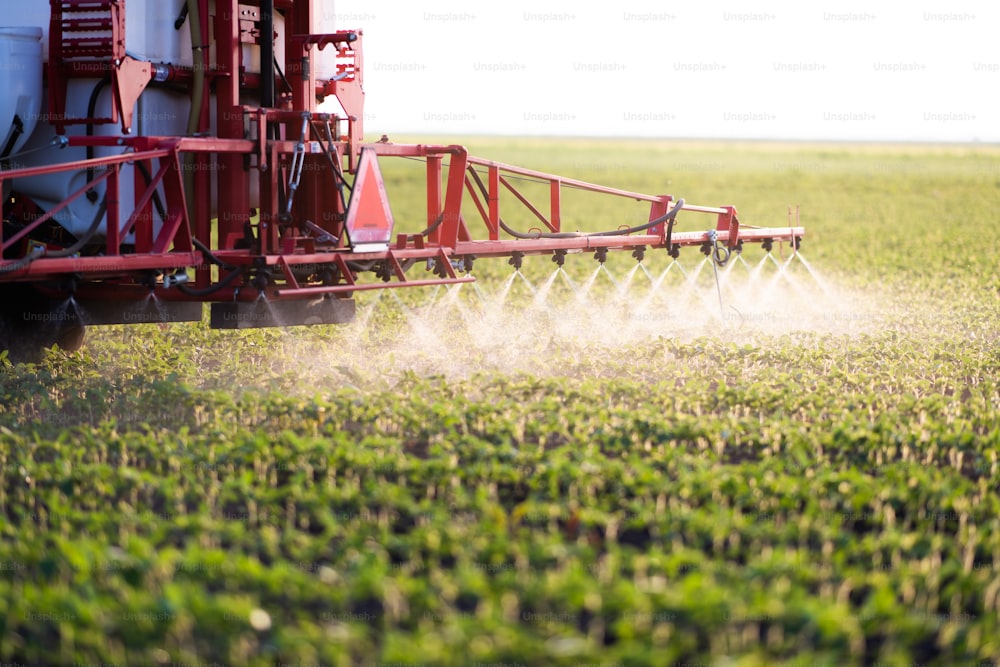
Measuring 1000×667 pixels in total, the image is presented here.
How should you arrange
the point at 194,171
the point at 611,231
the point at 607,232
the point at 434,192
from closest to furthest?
the point at 194,171
the point at 434,192
the point at 607,232
the point at 611,231

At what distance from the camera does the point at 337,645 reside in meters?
3.74

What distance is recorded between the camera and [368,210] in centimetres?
810

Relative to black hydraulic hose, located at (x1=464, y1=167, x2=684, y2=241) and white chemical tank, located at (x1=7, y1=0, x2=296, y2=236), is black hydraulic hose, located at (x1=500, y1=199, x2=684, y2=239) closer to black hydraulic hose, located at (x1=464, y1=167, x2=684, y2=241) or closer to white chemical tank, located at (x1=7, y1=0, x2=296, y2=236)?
black hydraulic hose, located at (x1=464, y1=167, x2=684, y2=241)

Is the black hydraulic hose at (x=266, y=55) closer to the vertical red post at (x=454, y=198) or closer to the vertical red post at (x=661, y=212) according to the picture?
the vertical red post at (x=454, y=198)

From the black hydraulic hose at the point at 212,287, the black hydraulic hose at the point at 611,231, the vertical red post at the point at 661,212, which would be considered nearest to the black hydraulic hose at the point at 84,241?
the black hydraulic hose at the point at 212,287

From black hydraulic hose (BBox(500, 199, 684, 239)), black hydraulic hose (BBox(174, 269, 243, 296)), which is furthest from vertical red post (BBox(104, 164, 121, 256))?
black hydraulic hose (BBox(500, 199, 684, 239))

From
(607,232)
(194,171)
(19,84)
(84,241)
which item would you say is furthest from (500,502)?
(607,232)

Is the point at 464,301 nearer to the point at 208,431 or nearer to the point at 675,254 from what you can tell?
the point at 675,254

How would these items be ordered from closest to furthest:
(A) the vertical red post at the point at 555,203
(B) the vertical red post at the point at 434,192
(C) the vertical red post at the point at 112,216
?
(C) the vertical red post at the point at 112,216 < (B) the vertical red post at the point at 434,192 < (A) the vertical red post at the point at 555,203

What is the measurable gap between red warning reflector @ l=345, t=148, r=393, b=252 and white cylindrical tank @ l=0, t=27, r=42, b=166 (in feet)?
7.12

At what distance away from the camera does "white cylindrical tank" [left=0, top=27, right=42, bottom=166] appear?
7.76m

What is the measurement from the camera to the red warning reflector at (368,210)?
799 centimetres

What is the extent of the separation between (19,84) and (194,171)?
1.22 meters

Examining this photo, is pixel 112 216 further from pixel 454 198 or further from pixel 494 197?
pixel 494 197
